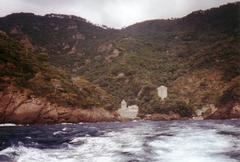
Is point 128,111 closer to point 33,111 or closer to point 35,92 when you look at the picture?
point 35,92

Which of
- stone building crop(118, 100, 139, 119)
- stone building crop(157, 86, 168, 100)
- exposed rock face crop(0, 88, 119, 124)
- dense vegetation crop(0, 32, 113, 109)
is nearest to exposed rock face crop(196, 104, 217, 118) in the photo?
stone building crop(157, 86, 168, 100)

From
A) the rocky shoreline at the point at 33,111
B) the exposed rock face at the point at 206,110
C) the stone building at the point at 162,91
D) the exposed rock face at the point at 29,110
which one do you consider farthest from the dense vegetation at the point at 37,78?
the stone building at the point at 162,91

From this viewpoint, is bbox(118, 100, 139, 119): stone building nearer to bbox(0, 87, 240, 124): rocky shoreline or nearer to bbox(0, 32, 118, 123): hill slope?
bbox(0, 32, 118, 123): hill slope

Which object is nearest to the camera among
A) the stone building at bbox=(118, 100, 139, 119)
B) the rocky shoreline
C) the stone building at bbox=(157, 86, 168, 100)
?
the rocky shoreline

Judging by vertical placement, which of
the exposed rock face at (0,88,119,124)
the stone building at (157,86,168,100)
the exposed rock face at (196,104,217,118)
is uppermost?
the stone building at (157,86,168,100)

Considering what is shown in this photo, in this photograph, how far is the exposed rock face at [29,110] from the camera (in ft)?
329

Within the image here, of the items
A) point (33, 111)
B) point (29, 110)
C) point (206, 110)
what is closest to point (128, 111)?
point (206, 110)

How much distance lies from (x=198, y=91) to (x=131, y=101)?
101 ft

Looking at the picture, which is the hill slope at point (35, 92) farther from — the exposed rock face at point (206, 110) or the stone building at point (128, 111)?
the exposed rock face at point (206, 110)

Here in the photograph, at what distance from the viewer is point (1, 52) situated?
374 feet

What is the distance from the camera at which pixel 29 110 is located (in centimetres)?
10450

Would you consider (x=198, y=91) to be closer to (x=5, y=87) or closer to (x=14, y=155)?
(x=5, y=87)

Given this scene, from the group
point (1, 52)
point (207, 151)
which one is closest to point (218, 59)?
point (1, 52)

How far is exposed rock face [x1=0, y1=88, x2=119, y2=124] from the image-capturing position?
10025 cm
